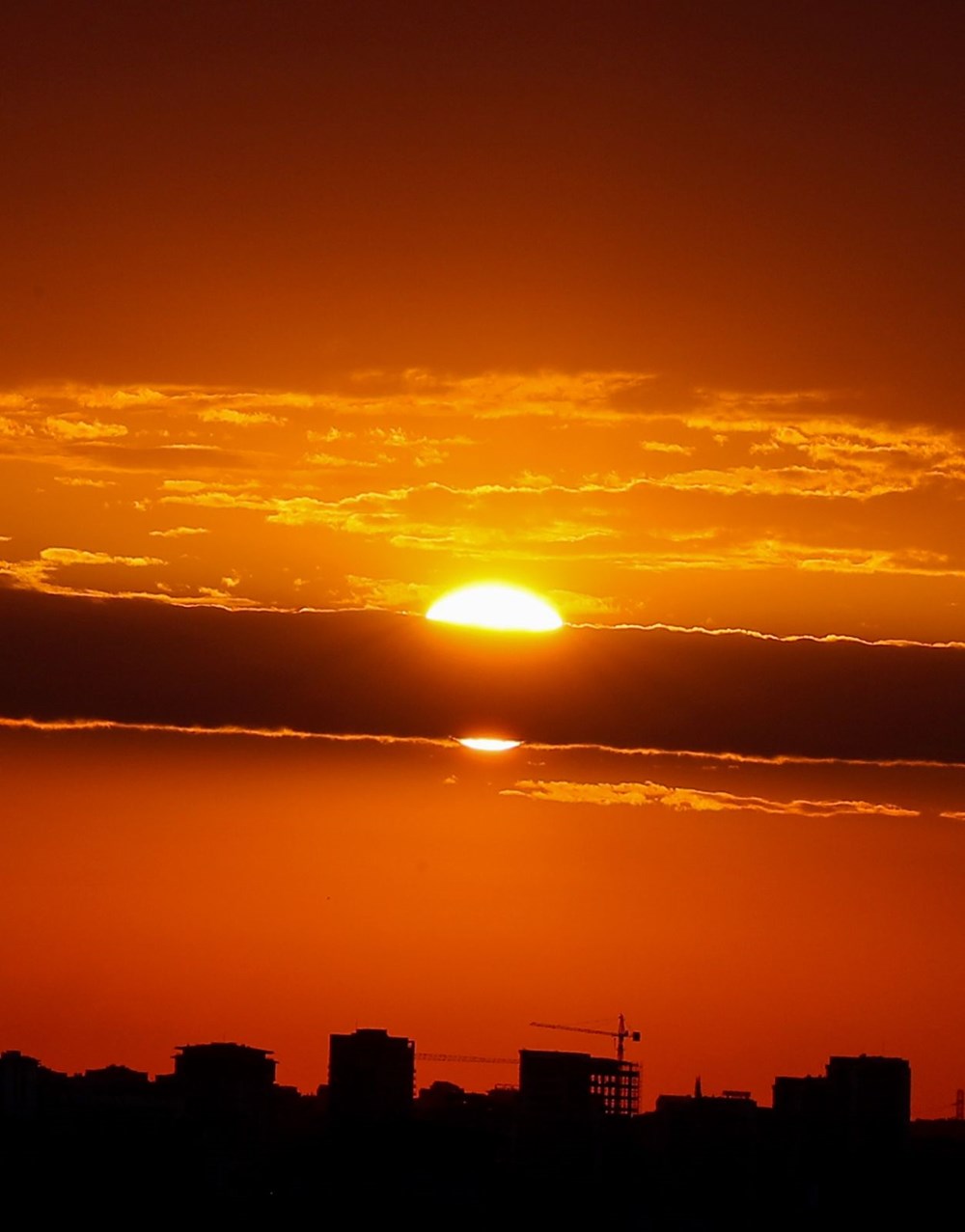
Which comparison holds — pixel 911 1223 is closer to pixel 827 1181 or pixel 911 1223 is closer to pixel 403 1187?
pixel 827 1181

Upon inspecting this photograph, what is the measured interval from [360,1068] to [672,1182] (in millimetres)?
35931

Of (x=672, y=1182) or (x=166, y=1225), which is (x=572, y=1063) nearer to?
(x=672, y=1182)

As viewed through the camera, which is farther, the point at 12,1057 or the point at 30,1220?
the point at 12,1057

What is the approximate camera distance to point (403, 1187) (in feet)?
449

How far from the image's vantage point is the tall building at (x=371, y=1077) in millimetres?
174500

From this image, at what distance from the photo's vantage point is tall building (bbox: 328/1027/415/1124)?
573 feet

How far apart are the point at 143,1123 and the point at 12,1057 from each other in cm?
1425

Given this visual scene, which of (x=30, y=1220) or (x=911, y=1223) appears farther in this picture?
(x=911, y=1223)

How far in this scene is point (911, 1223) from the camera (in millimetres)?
145125

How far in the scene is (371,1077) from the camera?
593 ft

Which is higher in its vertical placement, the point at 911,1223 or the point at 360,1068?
the point at 360,1068

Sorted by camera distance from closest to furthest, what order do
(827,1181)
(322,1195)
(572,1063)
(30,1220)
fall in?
1. (30,1220)
2. (322,1195)
3. (827,1181)
4. (572,1063)

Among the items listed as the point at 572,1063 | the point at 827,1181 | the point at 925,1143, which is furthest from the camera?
the point at 925,1143

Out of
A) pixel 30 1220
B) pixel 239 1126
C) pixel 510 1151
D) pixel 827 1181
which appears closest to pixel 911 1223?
pixel 827 1181
